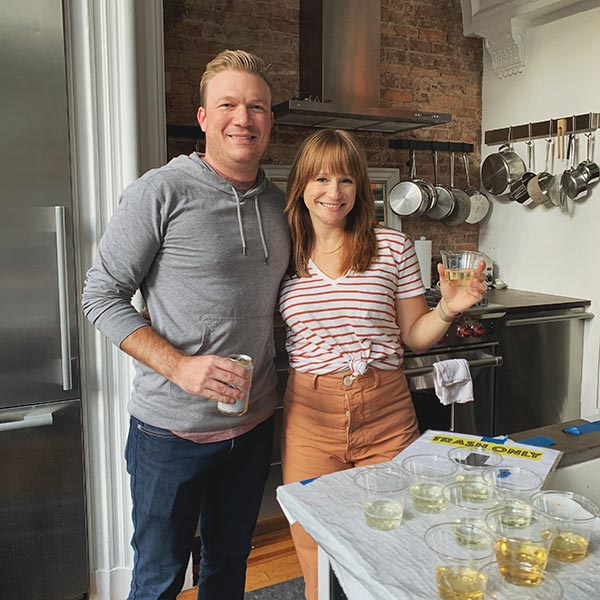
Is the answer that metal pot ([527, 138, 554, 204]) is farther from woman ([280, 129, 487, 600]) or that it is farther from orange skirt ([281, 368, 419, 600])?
orange skirt ([281, 368, 419, 600])

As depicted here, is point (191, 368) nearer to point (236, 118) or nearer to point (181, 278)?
point (181, 278)

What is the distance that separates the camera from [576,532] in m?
0.91

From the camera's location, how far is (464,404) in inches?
123

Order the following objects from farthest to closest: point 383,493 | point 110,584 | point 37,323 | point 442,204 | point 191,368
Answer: point 442,204, point 110,584, point 37,323, point 191,368, point 383,493

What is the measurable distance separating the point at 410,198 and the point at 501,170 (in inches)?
23.0

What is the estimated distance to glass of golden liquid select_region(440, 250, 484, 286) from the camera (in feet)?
5.24

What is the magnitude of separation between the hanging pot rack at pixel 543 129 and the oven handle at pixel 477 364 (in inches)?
50.8

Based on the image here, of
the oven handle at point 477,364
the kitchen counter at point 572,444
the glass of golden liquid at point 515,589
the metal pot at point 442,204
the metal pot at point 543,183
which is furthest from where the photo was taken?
the metal pot at point 442,204

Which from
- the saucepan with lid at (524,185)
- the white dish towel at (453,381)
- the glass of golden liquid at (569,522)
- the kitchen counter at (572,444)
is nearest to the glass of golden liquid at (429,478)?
the glass of golden liquid at (569,522)

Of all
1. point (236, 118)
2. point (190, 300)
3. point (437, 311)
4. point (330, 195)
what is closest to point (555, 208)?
point (437, 311)

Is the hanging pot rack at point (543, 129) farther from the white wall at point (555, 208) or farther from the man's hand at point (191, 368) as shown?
the man's hand at point (191, 368)

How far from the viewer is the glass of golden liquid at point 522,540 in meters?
0.84

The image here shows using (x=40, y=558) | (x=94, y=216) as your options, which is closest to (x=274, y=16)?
(x=94, y=216)

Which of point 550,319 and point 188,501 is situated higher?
point 550,319
